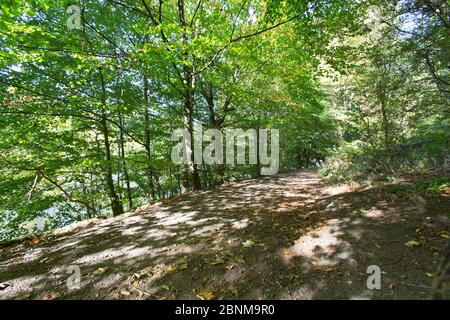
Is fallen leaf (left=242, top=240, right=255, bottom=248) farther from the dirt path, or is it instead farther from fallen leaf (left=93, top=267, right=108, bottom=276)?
fallen leaf (left=93, top=267, right=108, bottom=276)

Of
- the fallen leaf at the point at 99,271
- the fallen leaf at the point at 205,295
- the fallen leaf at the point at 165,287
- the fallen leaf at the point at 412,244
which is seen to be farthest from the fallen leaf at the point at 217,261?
the fallen leaf at the point at 412,244

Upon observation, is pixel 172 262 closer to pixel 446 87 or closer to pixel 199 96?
pixel 446 87

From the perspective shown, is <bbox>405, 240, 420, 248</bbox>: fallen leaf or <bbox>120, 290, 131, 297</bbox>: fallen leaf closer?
<bbox>120, 290, 131, 297</bbox>: fallen leaf

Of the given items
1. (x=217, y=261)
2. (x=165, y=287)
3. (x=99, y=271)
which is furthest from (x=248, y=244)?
(x=99, y=271)

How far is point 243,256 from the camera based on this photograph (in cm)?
321

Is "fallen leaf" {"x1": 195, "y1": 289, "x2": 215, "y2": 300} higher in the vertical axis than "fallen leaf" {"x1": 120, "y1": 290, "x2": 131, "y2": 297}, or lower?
higher

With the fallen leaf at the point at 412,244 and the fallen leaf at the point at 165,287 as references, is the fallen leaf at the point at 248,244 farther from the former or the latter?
the fallen leaf at the point at 412,244

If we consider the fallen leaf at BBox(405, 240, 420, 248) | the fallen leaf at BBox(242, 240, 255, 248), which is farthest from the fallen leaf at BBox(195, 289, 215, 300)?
the fallen leaf at BBox(405, 240, 420, 248)

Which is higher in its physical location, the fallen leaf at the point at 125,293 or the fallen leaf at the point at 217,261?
the fallen leaf at the point at 217,261

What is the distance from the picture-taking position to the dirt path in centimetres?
252

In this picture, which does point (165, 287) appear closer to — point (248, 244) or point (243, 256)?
point (243, 256)

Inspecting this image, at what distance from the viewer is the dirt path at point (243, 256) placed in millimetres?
2523

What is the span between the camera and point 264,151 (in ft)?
50.3
